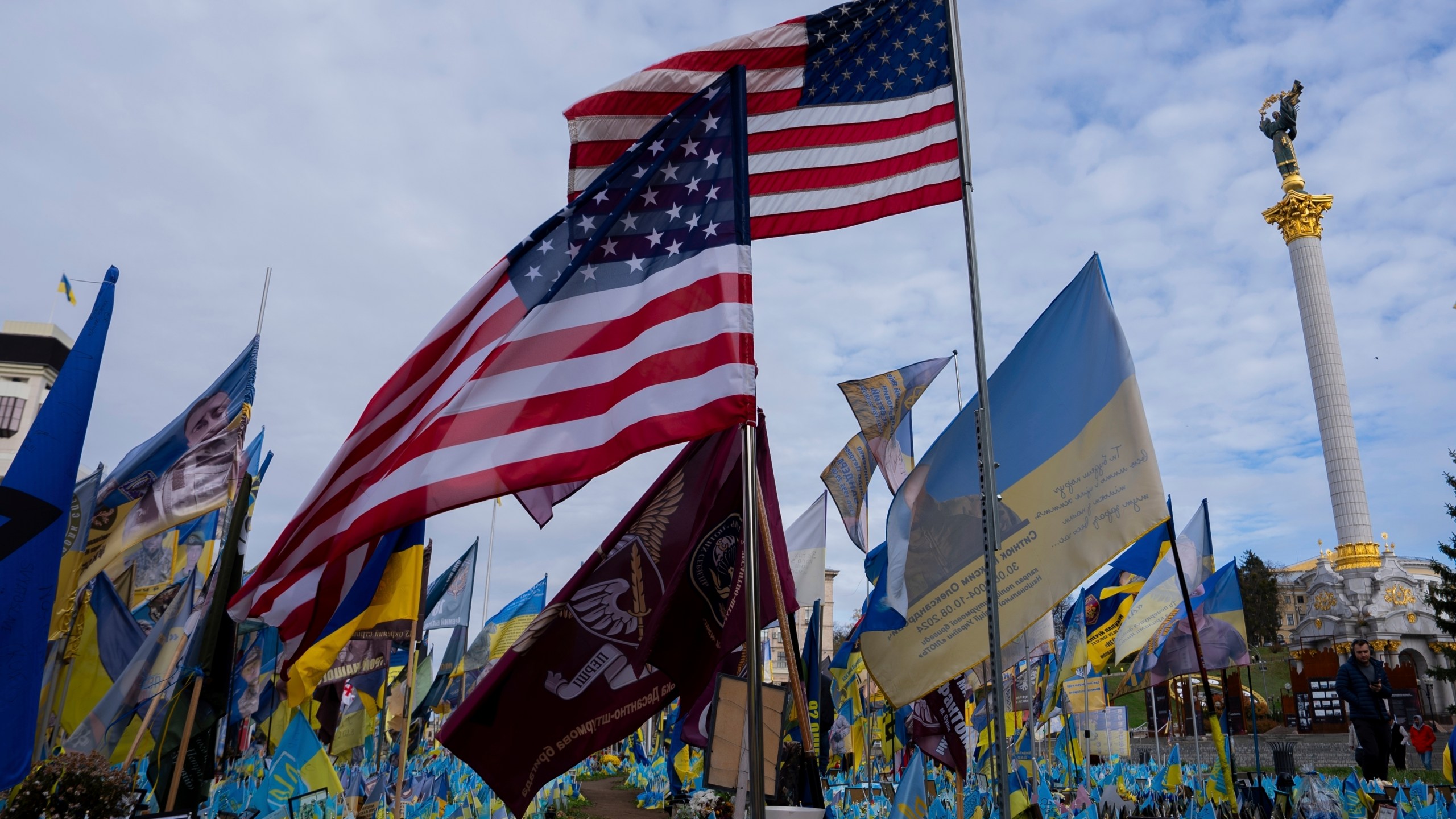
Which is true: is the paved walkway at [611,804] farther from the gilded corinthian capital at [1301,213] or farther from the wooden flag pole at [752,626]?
the gilded corinthian capital at [1301,213]

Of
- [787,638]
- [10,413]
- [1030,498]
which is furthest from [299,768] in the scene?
[10,413]

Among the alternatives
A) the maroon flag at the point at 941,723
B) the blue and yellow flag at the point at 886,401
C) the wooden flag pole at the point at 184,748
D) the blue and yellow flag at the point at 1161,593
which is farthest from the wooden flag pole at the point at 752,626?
the blue and yellow flag at the point at 1161,593

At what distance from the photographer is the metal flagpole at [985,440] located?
4441 millimetres

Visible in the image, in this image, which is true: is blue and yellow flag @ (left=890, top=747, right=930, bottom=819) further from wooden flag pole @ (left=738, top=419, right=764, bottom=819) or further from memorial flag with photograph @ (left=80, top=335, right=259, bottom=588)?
memorial flag with photograph @ (left=80, top=335, right=259, bottom=588)

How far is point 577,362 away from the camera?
16.3ft

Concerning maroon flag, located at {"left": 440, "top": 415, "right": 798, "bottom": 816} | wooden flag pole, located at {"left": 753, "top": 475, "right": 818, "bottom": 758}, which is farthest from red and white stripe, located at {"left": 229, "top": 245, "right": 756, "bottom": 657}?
maroon flag, located at {"left": 440, "top": 415, "right": 798, "bottom": 816}

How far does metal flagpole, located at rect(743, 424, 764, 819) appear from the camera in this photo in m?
3.92

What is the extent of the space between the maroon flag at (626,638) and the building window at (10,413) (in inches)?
2708

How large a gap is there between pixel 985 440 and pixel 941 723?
728 cm

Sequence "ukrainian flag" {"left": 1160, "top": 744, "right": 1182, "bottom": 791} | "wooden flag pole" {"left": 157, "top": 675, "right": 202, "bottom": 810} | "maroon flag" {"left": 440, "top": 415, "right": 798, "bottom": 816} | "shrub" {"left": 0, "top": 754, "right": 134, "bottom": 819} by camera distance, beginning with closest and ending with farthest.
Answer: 1. "maroon flag" {"left": 440, "top": 415, "right": 798, "bottom": 816}
2. "shrub" {"left": 0, "top": 754, "right": 134, "bottom": 819}
3. "wooden flag pole" {"left": 157, "top": 675, "right": 202, "bottom": 810}
4. "ukrainian flag" {"left": 1160, "top": 744, "right": 1182, "bottom": 791}

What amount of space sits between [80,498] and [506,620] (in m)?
14.7

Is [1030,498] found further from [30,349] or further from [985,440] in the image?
[30,349]

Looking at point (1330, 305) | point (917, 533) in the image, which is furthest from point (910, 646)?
point (1330, 305)

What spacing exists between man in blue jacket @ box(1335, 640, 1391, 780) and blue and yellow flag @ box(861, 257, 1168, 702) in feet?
22.5
